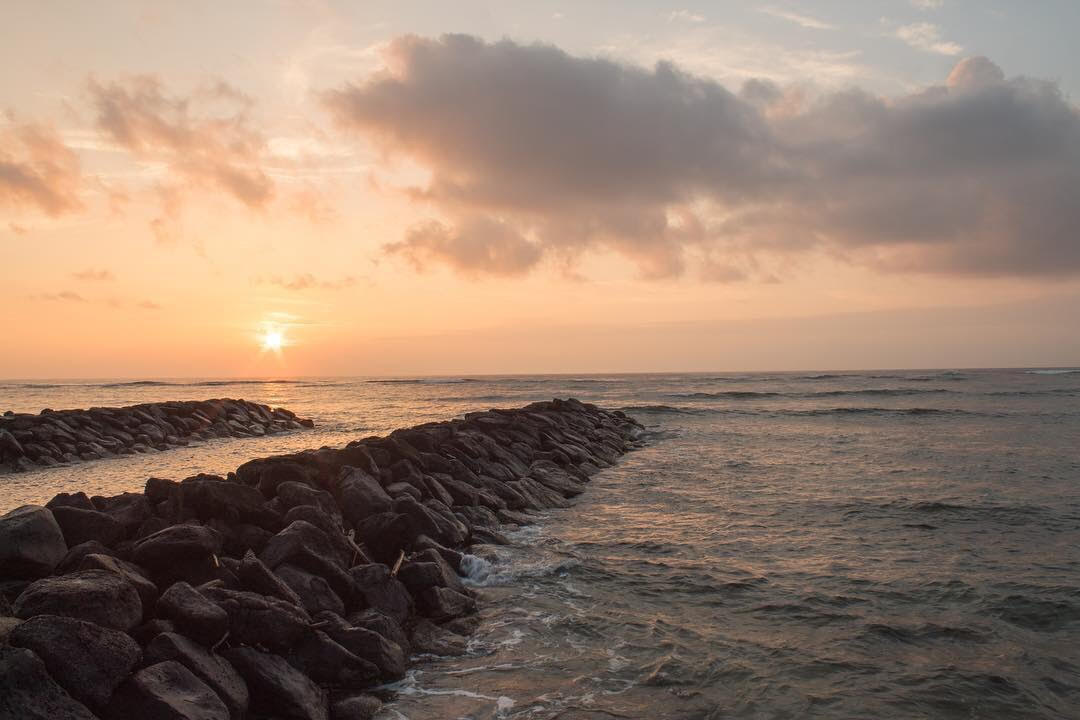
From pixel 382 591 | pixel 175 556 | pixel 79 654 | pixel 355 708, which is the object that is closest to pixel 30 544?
pixel 175 556

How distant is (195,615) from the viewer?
6484 millimetres

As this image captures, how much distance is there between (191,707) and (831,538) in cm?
1199

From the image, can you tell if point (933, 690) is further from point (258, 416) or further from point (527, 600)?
point (258, 416)

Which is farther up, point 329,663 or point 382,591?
point 382,591

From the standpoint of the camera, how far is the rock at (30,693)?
4965 millimetres

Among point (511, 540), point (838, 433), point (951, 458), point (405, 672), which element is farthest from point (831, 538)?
point (838, 433)

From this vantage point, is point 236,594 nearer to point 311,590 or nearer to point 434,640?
point 311,590

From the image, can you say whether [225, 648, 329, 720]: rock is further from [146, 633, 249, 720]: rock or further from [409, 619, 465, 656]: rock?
[409, 619, 465, 656]: rock

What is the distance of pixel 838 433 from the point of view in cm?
3572

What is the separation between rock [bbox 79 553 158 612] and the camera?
7023mm

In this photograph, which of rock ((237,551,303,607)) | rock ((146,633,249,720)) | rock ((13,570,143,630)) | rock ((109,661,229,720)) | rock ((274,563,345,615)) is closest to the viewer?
rock ((109,661,229,720))

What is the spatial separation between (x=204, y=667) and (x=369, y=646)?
181 cm

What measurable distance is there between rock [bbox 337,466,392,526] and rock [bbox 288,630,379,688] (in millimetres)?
4490

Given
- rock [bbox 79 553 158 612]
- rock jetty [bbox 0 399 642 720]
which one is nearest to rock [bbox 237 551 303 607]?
rock jetty [bbox 0 399 642 720]
